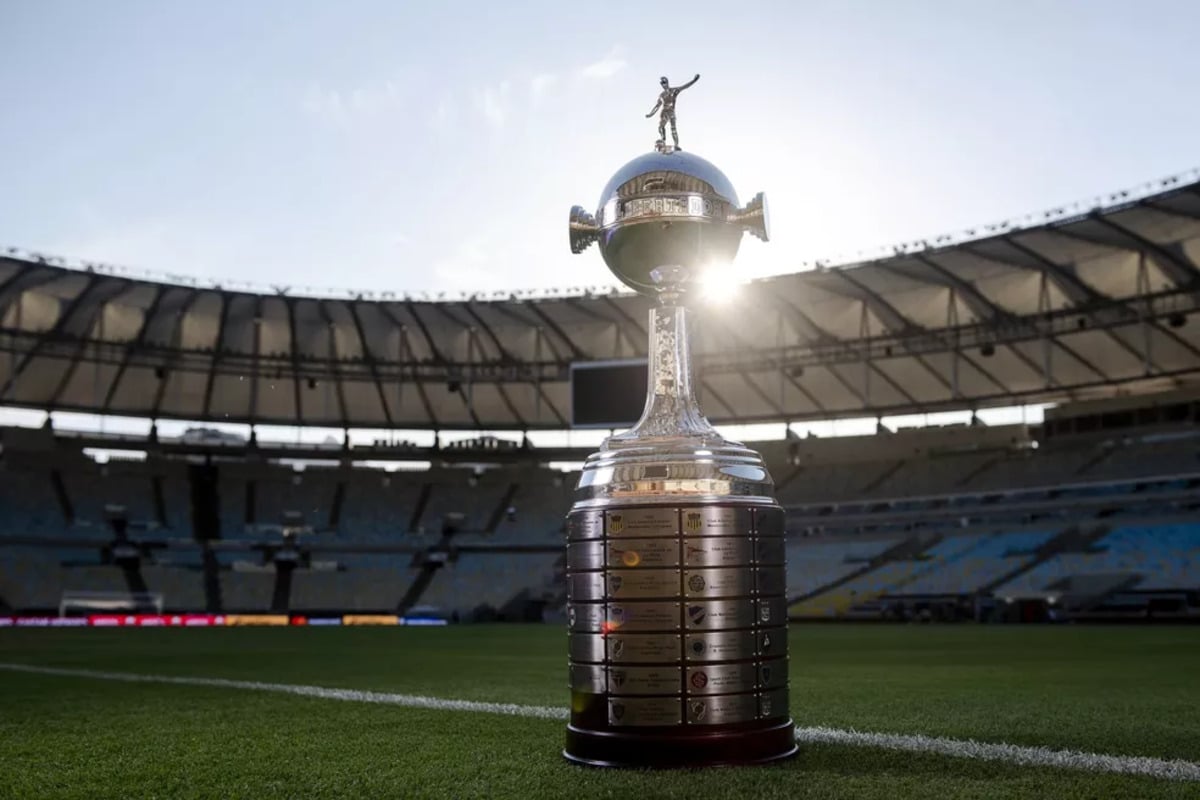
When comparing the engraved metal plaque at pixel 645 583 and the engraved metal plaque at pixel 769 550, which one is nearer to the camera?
the engraved metal plaque at pixel 645 583

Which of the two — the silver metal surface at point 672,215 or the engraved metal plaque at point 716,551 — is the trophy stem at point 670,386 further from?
the engraved metal plaque at point 716,551

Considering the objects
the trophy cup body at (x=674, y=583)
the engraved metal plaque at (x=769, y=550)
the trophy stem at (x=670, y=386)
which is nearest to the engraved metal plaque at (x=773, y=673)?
the trophy cup body at (x=674, y=583)

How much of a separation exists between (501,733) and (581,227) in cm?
250

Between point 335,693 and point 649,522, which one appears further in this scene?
point 335,693

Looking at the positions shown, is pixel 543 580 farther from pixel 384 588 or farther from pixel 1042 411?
pixel 1042 411

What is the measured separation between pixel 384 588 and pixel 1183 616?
88.3ft

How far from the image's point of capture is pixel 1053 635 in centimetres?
2084

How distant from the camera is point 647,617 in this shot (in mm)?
3979

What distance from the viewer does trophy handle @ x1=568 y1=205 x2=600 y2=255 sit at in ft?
15.3

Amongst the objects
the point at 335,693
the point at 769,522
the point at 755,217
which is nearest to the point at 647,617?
the point at 769,522

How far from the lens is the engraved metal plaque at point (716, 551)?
402 centimetres

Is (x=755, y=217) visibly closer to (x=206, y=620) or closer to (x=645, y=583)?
(x=645, y=583)

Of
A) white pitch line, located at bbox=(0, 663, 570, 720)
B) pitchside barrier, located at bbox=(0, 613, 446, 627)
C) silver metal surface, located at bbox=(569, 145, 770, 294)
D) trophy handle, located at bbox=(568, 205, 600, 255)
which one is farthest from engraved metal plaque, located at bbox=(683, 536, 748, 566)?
pitchside barrier, located at bbox=(0, 613, 446, 627)

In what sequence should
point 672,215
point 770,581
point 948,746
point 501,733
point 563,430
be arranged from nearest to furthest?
1. point 770,581
2. point 672,215
3. point 948,746
4. point 501,733
5. point 563,430
